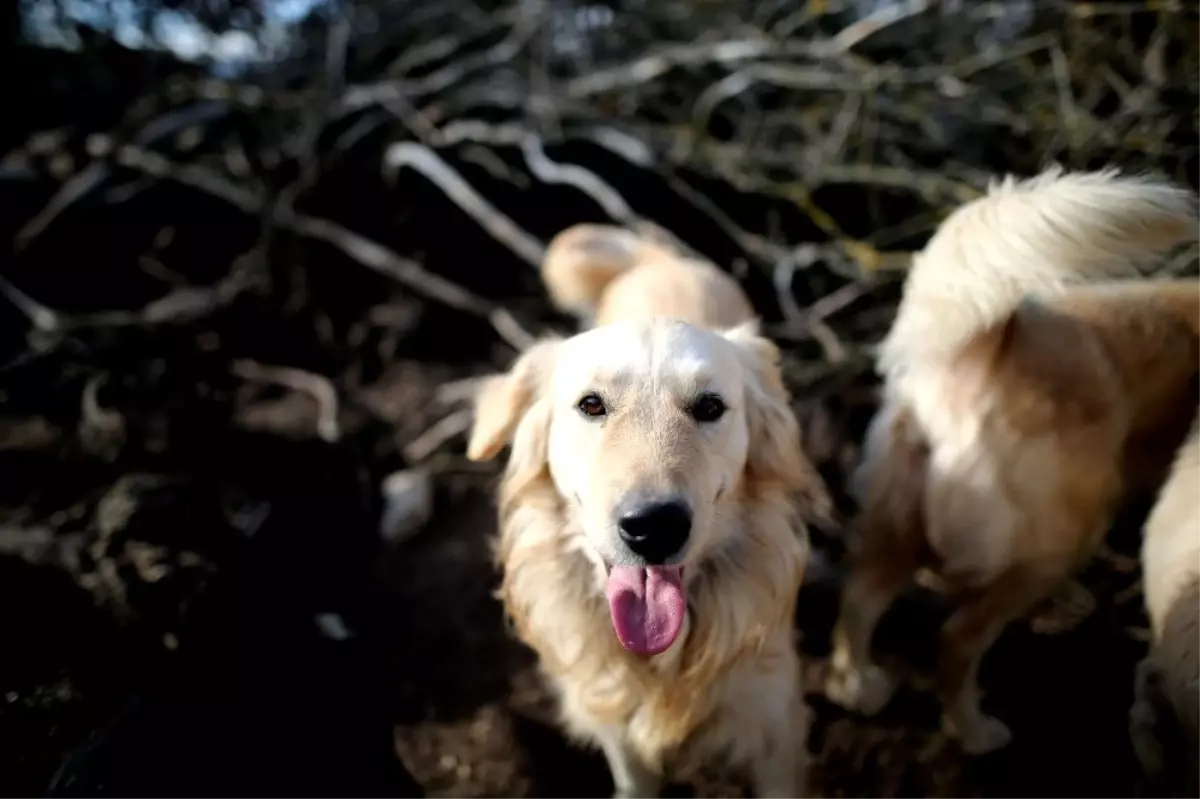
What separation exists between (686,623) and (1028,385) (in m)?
1.04

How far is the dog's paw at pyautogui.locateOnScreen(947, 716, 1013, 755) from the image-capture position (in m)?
2.31

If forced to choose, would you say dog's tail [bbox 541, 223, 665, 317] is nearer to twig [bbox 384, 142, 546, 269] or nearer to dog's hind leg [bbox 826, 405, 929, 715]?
twig [bbox 384, 142, 546, 269]

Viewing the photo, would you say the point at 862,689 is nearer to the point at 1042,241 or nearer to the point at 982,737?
the point at 982,737

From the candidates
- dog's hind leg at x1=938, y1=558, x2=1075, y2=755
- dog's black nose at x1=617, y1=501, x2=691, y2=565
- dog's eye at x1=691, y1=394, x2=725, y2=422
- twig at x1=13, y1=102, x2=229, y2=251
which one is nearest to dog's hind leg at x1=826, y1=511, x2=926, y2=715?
dog's hind leg at x1=938, y1=558, x2=1075, y2=755

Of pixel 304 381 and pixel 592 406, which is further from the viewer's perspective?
pixel 304 381

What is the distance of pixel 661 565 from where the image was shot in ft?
5.04

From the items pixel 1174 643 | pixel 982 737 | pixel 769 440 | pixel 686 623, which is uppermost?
pixel 769 440

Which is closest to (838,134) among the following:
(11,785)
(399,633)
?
(399,633)

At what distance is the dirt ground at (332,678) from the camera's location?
2205 millimetres

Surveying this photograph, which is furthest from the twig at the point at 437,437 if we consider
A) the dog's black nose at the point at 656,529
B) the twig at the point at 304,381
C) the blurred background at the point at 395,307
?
the dog's black nose at the point at 656,529

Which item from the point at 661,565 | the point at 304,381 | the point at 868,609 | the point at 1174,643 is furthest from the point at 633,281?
the point at 304,381

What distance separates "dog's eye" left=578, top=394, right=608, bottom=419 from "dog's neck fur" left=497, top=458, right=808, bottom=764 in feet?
0.83

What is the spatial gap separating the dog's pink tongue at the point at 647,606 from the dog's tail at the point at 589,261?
5.15 ft

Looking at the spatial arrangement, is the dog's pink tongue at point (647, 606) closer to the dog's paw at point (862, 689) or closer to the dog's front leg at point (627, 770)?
the dog's front leg at point (627, 770)
